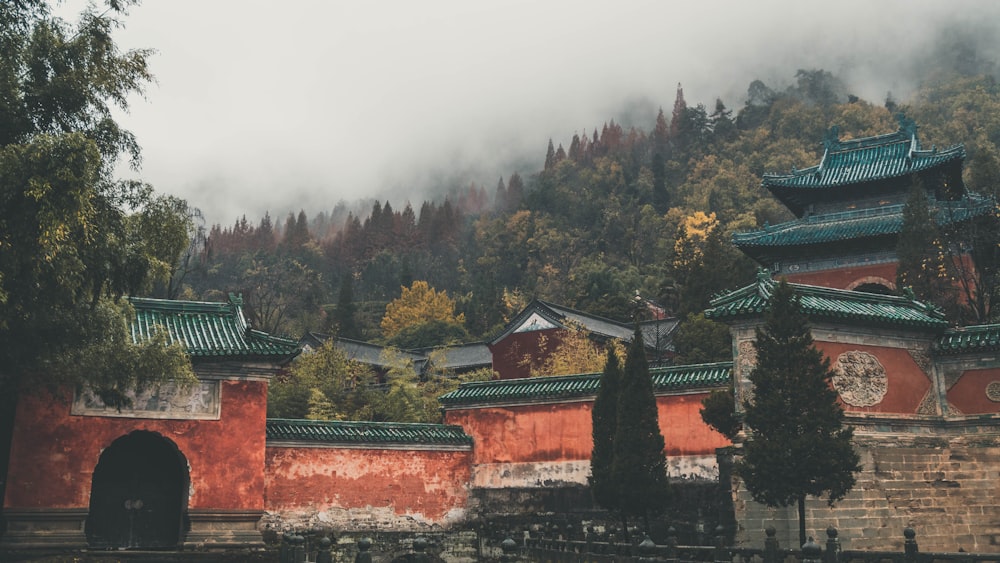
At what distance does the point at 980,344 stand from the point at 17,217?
16.3 metres

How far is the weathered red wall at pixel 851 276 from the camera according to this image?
29531 millimetres

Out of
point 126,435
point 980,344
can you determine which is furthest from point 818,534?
point 126,435

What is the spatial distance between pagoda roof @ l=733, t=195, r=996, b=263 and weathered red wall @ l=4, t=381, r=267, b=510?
1827 cm

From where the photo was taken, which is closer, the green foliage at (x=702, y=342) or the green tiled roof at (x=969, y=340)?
the green tiled roof at (x=969, y=340)

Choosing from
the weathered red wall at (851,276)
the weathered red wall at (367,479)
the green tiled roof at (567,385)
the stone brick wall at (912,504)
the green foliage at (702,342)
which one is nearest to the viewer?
the stone brick wall at (912,504)

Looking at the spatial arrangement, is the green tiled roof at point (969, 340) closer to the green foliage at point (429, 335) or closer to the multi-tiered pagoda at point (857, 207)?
the multi-tiered pagoda at point (857, 207)

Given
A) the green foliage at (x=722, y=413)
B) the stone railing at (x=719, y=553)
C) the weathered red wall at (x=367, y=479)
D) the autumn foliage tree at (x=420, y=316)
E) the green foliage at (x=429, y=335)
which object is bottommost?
the stone railing at (x=719, y=553)

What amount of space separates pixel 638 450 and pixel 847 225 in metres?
16.5

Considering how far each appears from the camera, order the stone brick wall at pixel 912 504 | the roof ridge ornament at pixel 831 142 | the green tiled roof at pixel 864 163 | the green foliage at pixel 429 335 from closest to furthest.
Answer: the stone brick wall at pixel 912 504, the green tiled roof at pixel 864 163, the roof ridge ornament at pixel 831 142, the green foliage at pixel 429 335

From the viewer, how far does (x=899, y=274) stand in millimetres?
26109

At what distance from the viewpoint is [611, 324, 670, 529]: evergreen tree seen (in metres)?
17.6

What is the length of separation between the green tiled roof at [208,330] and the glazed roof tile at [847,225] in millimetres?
17551

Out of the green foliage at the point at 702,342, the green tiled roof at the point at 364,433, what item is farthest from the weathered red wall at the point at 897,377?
the green foliage at the point at 702,342

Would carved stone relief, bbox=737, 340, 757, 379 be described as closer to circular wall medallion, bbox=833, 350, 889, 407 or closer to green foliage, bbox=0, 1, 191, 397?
circular wall medallion, bbox=833, 350, 889, 407
